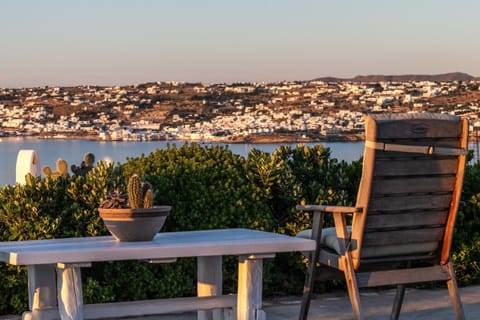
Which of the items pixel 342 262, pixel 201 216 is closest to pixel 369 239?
pixel 342 262

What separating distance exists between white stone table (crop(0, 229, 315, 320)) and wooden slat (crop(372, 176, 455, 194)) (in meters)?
0.51

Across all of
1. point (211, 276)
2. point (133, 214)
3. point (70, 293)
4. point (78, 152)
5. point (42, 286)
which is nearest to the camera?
point (70, 293)

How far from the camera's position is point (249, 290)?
466 cm

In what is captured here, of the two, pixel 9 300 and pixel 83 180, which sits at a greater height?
pixel 83 180

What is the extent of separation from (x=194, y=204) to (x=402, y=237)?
80.7 inches

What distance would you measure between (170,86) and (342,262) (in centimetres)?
3438

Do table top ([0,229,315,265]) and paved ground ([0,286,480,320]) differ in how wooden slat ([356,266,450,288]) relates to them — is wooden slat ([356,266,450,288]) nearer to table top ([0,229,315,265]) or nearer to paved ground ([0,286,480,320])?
table top ([0,229,315,265])

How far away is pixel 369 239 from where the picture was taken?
16.0 ft

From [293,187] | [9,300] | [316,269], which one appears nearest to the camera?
[316,269]

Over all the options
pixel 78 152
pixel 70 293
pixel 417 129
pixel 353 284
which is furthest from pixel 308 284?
pixel 78 152

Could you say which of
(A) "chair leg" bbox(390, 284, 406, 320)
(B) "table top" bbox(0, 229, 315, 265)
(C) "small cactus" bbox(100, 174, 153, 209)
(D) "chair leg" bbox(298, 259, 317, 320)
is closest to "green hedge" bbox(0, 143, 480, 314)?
(A) "chair leg" bbox(390, 284, 406, 320)

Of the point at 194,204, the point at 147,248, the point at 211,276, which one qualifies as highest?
the point at 147,248

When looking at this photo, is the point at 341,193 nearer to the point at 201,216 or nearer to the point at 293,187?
the point at 293,187

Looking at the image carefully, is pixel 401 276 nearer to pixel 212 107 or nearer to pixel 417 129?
pixel 417 129
